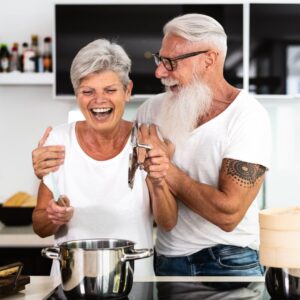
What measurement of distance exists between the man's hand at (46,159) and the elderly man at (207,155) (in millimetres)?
283

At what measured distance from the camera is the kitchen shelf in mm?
3752

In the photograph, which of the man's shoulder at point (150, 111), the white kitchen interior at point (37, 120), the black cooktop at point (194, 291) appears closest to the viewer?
the black cooktop at point (194, 291)

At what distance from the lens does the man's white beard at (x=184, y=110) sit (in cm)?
223

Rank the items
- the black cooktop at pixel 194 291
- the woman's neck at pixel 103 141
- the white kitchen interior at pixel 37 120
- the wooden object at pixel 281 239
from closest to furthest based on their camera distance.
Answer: the wooden object at pixel 281 239 < the black cooktop at pixel 194 291 < the woman's neck at pixel 103 141 < the white kitchen interior at pixel 37 120

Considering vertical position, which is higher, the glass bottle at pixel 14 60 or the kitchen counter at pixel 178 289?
the glass bottle at pixel 14 60

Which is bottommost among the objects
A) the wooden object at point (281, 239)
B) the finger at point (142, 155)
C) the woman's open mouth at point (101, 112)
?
the wooden object at point (281, 239)

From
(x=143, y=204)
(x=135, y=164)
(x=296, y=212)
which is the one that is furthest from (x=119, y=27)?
(x=296, y=212)

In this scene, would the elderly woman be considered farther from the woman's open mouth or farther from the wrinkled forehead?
the wrinkled forehead

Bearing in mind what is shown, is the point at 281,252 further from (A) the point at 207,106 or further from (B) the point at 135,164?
(A) the point at 207,106

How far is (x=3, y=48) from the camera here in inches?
152

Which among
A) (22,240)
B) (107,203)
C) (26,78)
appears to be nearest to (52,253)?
(107,203)

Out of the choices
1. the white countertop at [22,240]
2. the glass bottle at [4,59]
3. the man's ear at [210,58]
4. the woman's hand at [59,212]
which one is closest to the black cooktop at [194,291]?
the woman's hand at [59,212]

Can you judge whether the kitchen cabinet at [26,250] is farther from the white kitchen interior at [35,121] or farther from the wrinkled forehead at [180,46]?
the wrinkled forehead at [180,46]

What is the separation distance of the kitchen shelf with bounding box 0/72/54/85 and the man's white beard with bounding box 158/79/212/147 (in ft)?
5.14
